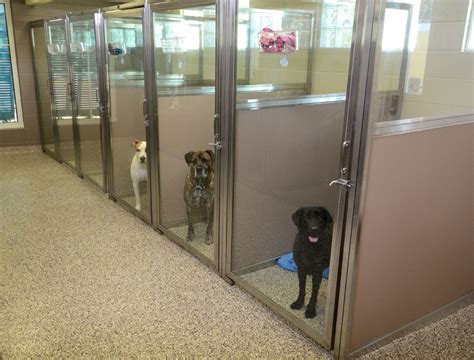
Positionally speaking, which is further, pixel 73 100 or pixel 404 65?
pixel 73 100

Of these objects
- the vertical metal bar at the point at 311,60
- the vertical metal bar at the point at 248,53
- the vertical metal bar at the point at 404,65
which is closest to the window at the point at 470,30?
the vertical metal bar at the point at 404,65

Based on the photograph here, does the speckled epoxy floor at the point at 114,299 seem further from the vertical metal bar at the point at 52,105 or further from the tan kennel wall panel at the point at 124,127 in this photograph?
the vertical metal bar at the point at 52,105

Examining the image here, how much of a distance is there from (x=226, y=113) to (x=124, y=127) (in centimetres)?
158

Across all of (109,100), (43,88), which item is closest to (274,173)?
(109,100)

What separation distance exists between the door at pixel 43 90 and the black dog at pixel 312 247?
4087 mm

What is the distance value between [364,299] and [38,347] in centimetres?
154

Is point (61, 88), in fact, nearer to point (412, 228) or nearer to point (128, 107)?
point (128, 107)

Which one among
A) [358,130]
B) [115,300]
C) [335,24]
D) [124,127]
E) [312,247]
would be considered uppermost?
[335,24]

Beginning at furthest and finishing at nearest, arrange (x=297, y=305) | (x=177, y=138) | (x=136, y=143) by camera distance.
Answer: (x=136, y=143)
(x=177, y=138)
(x=297, y=305)

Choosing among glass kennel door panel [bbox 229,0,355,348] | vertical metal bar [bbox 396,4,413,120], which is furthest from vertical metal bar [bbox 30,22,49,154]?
vertical metal bar [bbox 396,4,413,120]

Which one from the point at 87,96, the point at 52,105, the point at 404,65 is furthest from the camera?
the point at 52,105

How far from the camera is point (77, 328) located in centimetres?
228

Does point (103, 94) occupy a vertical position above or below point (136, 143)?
above

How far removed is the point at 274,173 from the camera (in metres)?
2.72
